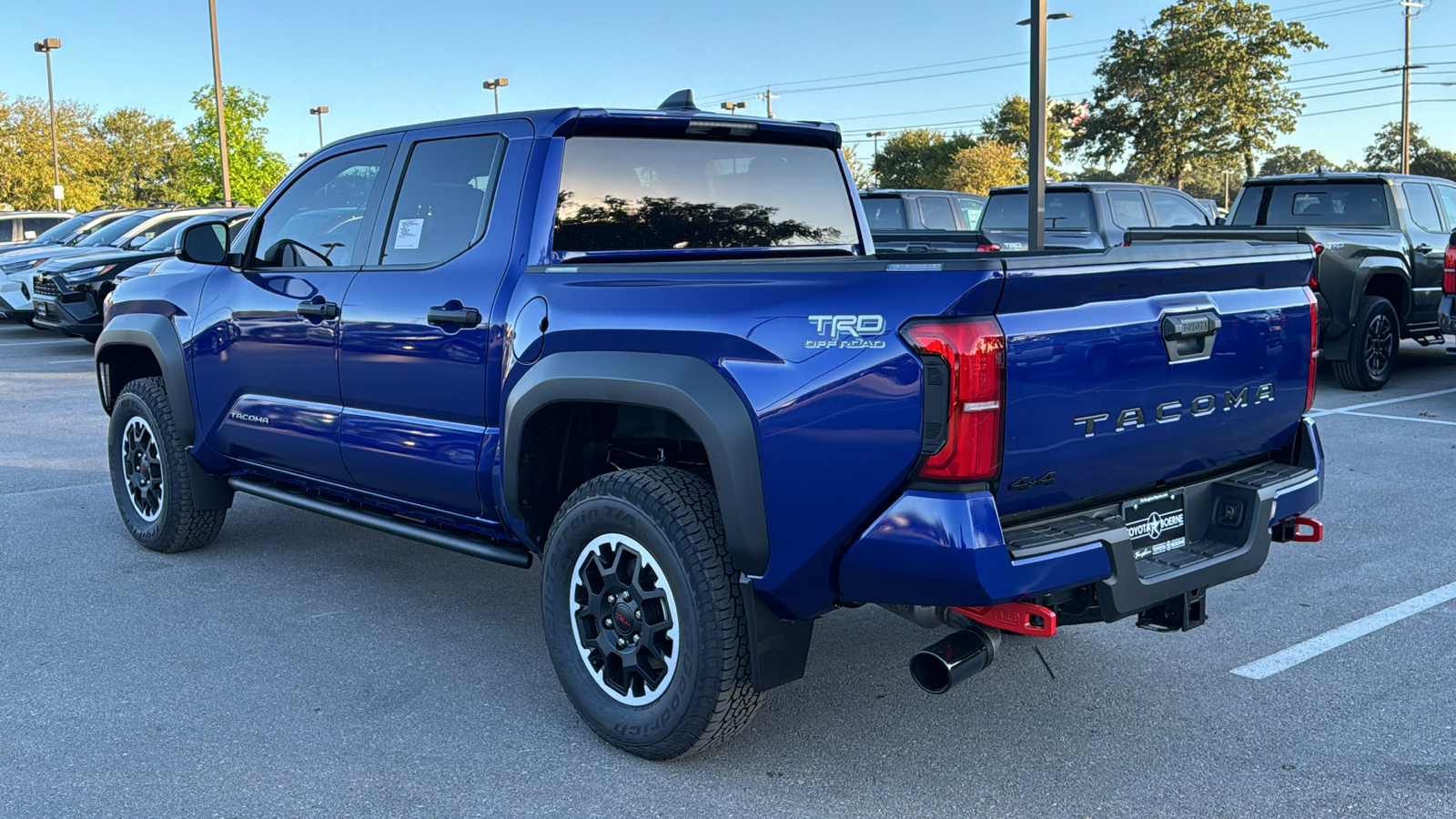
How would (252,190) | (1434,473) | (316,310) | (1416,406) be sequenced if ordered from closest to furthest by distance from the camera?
(316,310)
(1434,473)
(1416,406)
(252,190)

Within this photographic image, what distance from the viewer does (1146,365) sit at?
3221 millimetres

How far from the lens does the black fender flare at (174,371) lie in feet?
18.2

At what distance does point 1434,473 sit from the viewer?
7.45m

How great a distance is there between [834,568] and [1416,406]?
349 inches

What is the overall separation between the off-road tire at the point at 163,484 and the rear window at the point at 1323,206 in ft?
32.9

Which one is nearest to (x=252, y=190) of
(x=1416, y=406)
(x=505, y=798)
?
(x=1416, y=406)

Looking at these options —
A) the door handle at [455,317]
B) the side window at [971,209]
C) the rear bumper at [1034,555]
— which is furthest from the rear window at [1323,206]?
the door handle at [455,317]

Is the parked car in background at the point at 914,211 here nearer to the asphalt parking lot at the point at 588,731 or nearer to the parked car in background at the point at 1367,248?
the parked car in background at the point at 1367,248

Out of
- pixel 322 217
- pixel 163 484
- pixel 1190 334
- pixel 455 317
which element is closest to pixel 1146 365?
pixel 1190 334

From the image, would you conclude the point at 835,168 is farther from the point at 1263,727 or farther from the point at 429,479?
the point at 1263,727

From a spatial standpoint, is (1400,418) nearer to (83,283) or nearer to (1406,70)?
(83,283)

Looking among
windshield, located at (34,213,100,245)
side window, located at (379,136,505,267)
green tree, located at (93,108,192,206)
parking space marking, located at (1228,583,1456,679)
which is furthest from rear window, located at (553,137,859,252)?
green tree, located at (93,108,192,206)

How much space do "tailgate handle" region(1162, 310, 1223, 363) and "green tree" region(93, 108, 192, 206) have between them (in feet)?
251

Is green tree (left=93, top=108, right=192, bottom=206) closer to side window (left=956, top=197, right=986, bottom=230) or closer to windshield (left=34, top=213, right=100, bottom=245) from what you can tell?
windshield (left=34, top=213, right=100, bottom=245)
